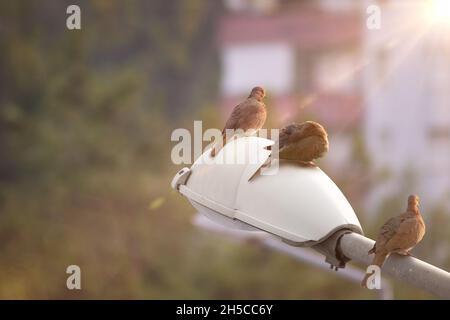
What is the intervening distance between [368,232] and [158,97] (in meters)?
11.2

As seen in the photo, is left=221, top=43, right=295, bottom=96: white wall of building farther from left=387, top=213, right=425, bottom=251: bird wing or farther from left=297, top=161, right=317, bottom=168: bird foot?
left=387, top=213, right=425, bottom=251: bird wing

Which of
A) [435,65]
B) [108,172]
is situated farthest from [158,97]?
[108,172]

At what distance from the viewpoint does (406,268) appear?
7.41 ft

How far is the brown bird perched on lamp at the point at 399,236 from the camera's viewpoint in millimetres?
2314

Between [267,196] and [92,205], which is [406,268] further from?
[92,205]

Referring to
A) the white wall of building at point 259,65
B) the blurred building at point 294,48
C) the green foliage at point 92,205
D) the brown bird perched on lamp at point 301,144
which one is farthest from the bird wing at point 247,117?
the white wall of building at point 259,65

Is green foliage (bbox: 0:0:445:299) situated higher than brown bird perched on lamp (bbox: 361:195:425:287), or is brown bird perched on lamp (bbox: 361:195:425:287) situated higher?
brown bird perched on lamp (bbox: 361:195:425:287)

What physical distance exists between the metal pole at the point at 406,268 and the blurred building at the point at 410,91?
12345mm

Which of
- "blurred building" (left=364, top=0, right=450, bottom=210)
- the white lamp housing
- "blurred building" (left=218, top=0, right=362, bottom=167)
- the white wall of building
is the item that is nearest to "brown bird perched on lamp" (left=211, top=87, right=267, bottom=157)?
the white lamp housing

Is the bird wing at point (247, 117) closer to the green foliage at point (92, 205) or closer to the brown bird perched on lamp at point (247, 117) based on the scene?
the brown bird perched on lamp at point (247, 117)

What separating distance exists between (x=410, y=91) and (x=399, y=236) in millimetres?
13471

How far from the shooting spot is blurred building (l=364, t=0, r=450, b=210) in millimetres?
14906

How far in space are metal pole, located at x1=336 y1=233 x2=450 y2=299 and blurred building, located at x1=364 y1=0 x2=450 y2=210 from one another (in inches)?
486

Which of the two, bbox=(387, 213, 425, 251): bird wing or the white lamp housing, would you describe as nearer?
bbox=(387, 213, 425, 251): bird wing
